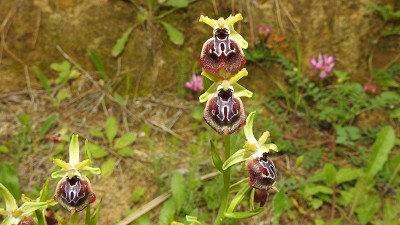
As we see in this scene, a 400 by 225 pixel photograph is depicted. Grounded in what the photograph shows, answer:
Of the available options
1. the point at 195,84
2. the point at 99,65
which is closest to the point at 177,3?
the point at 195,84

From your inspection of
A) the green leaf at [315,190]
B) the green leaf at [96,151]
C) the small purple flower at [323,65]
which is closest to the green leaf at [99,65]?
the green leaf at [96,151]

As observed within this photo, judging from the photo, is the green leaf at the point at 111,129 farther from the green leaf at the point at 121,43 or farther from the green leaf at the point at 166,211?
the green leaf at the point at 166,211

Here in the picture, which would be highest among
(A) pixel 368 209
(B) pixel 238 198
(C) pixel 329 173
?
(C) pixel 329 173

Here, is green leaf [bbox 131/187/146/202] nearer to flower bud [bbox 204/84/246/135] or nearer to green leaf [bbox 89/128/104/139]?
green leaf [bbox 89/128/104/139]

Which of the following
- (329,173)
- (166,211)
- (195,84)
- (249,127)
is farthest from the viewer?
(195,84)

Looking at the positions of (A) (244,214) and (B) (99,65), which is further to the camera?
(B) (99,65)

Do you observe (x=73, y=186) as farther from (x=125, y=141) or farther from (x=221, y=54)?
(x=125, y=141)
